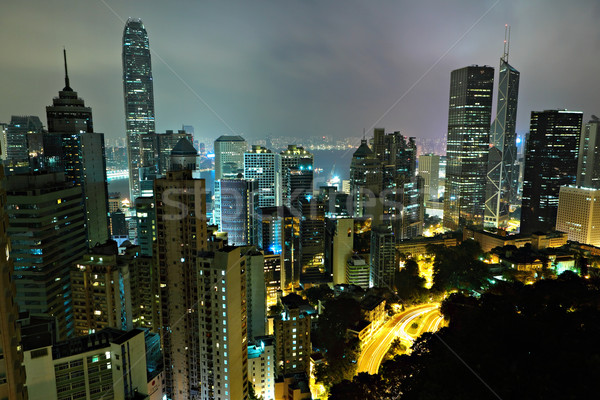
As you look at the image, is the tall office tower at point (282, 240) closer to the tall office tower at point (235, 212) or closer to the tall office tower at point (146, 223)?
the tall office tower at point (235, 212)

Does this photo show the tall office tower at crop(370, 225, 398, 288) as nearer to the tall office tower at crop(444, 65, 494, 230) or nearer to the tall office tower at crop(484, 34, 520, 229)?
the tall office tower at crop(444, 65, 494, 230)

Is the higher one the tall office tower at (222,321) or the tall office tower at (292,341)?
the tall office tower at (222,321)

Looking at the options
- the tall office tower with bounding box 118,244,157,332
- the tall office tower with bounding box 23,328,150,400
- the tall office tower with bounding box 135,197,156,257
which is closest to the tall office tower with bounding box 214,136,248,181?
the tall office tower with bounding box 135,197,156,257

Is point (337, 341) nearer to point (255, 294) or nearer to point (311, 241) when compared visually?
point (255, 294)

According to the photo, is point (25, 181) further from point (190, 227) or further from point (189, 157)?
point (190, 227)

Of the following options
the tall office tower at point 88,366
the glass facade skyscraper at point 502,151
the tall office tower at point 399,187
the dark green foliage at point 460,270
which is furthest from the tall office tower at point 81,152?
the glass facade skyscraper at point 502,151

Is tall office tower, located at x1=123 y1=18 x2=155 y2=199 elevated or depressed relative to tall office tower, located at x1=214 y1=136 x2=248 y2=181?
elevated

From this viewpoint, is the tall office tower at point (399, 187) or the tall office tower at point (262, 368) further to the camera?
the tall office tower at point (399, 187)
